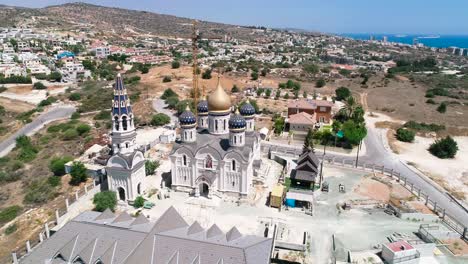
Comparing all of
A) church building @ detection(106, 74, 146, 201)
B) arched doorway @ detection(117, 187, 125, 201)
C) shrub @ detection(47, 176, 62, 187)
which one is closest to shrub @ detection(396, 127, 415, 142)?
church building @ detection(106, 74, 146, 201)

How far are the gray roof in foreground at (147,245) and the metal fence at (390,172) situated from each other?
20.5 m

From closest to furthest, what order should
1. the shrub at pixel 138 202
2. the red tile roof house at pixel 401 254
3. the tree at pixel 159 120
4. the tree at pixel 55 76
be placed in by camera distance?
the red tile roof house at pixel 401 254
the shrub at pixel 138 202
the tree at pixel 159 120
the tree at pixel 55 76

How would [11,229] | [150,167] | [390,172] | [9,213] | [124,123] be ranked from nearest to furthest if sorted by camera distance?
[11,229] < [124,123] < [9,213] < [150,167] < [390,172]

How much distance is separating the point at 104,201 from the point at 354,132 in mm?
36229

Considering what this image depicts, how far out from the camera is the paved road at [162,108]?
68.7 metres

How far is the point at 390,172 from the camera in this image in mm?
42688

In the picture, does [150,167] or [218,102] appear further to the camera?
[150,167]

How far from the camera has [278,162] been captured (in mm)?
46125

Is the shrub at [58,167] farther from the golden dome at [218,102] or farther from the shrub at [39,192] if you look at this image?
the golden dome at [218,102]

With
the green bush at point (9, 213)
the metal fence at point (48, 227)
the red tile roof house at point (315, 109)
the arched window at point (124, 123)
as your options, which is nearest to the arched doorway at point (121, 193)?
the metal fence at point (48, 227)

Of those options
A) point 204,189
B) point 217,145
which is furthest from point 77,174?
point 217,145

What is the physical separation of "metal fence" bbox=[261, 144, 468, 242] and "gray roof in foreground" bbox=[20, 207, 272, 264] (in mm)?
20510

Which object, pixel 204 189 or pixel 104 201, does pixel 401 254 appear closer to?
pixel 204 189

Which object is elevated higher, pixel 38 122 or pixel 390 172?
pixel 390 172
